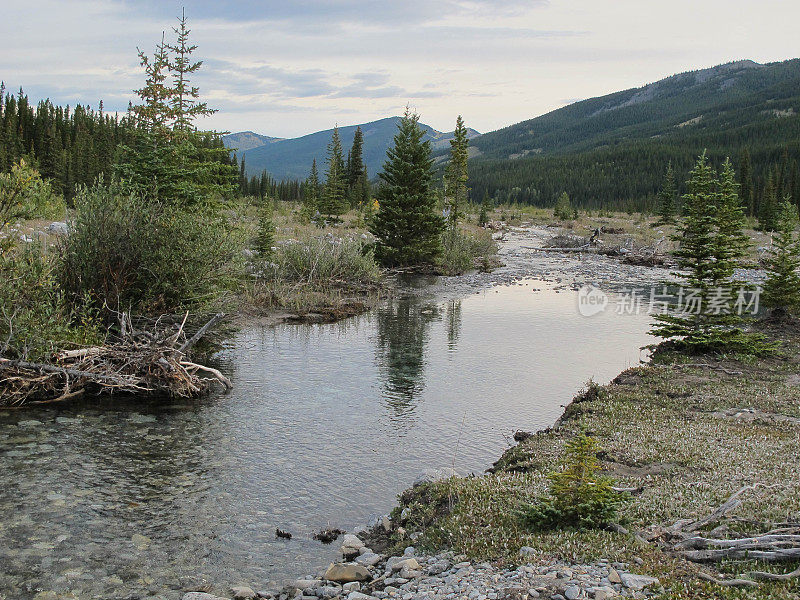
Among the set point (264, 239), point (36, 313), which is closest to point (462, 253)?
point (264, 239)

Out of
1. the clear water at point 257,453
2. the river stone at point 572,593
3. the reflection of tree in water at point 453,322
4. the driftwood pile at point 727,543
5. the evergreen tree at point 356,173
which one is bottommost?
the clear water at point 257,453

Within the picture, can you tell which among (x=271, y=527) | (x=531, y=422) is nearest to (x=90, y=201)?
(x=271, y=527)

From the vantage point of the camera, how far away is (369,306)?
25.8m

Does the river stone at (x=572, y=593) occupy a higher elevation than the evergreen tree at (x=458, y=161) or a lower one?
lower

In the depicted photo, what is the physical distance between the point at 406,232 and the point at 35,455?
25.7m

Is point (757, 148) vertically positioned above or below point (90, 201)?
above

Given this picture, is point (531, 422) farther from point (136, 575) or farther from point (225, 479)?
point (136, 575)

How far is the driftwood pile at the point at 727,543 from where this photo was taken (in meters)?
5.19

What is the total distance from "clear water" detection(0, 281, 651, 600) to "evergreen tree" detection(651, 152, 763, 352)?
1931 mm

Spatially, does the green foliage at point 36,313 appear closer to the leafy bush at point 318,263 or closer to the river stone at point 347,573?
the river stone at point 347,573

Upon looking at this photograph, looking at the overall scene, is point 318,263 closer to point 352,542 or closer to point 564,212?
point 352,542

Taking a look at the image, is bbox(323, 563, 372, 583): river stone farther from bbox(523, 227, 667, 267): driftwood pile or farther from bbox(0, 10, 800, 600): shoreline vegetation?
bbox(523, 227, 667, 267): driftwood pile

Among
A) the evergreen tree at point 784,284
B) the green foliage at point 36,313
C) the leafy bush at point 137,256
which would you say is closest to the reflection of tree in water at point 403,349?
the leafy bush at point 137,256

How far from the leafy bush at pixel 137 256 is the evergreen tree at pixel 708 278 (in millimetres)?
11766
